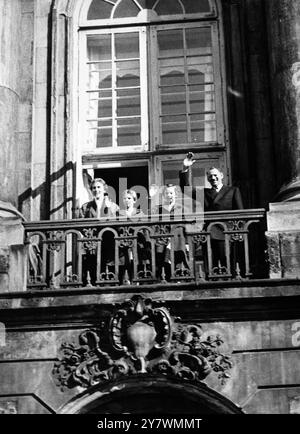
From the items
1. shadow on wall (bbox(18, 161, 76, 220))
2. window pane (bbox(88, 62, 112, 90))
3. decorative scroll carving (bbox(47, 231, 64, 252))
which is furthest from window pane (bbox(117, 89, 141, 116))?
decorative scroll carving (bbox(47, 231, 64, 252))

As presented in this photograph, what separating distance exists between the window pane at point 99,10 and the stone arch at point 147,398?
610 centimetres

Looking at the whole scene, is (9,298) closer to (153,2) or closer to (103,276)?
(103,276)

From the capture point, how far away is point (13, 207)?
15.4 meters

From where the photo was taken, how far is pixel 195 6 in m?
17.6

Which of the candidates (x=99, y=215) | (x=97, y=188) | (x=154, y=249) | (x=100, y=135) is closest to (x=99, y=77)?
(x=100, y=135)

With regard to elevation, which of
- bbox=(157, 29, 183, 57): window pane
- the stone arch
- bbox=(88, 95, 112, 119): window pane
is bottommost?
the stone arch

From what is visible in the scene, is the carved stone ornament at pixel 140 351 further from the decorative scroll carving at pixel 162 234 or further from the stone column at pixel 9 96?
the stone column at pixel 9 96

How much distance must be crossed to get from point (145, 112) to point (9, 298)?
3.94 meters

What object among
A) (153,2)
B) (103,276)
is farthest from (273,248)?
(153,2)

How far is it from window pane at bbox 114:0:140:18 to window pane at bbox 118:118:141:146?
172 cm

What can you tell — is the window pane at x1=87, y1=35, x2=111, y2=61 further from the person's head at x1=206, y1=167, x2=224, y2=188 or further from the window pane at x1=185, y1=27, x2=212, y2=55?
the person's head at x1=206, y1=167, x2=224, y2=188

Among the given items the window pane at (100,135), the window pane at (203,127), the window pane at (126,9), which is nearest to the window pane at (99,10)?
the window pane at (126,9)

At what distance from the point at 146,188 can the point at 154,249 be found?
7.62ft

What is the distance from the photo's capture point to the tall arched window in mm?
16844
